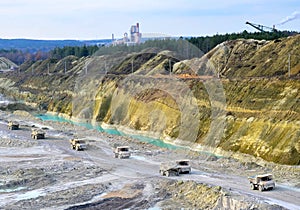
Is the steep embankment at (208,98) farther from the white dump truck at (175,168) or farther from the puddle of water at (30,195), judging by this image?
the puddle of water at (30,195)

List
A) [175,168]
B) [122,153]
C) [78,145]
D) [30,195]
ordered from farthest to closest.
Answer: [78,145]
[122,153]
[175,168]
[30,195]

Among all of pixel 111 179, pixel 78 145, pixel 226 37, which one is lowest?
pixel 111 179

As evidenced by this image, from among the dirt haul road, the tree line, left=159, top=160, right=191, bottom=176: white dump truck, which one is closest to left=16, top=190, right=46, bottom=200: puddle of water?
the dirt haul road

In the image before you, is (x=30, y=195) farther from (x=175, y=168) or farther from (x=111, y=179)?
(x=175, y=168)

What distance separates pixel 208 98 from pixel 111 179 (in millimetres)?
26032

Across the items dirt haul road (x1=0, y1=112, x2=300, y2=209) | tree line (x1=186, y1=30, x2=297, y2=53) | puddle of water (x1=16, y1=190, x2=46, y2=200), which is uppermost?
tree line (x1=186, y1=30, x2=297, y2=53)

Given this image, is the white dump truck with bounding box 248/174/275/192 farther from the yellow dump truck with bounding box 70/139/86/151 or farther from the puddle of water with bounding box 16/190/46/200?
the yellow dump truck with bounding box 70/139/86/151

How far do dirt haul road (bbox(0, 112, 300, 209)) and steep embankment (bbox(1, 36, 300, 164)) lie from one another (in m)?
4.66

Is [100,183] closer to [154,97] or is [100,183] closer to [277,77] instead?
[277,77]

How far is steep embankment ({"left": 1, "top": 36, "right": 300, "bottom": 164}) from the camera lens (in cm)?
4697

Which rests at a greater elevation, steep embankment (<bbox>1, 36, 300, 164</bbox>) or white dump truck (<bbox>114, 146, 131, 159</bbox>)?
steep embankment (<bbox>1, 36, 300, 164</bbox>)

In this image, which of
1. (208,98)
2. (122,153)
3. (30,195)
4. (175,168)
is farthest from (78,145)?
(208,98)

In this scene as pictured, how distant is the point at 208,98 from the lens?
6094 cm

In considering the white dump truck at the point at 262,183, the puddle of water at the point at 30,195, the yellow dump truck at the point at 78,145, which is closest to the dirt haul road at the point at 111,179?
the puddle of water at the point at 30,195
